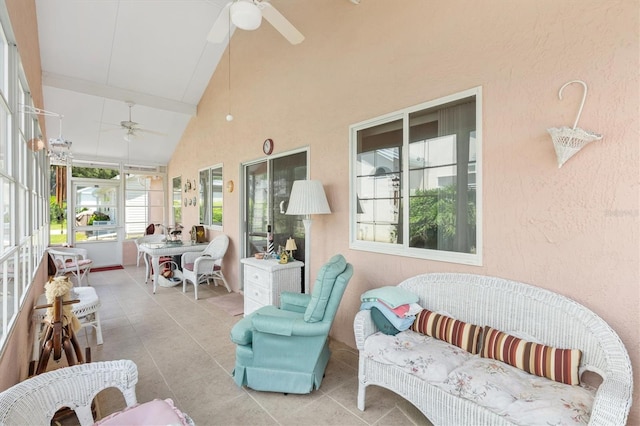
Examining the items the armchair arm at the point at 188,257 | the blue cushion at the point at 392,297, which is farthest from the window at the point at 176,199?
the blue cushion at the point at 392,297

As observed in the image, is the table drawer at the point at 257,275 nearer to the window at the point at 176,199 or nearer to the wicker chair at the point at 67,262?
the wicker chair at the point at 67,262

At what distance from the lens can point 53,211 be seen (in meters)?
6.62

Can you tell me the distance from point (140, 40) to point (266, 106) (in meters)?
2.24

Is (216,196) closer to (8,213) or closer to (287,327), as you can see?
(8,213)

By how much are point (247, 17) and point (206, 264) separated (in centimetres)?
374

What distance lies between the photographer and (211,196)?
576 cm

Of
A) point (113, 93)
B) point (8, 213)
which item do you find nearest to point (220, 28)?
point (8, 213)

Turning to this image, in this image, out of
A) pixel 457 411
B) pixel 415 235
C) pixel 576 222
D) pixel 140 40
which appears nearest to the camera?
pixel 457 411

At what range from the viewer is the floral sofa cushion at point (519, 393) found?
132 cm

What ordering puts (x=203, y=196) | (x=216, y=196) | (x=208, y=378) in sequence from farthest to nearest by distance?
(x=203, y=196)
(x=216, y=196)
(x=208, y=378)

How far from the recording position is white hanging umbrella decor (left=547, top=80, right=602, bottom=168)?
1.63 metres

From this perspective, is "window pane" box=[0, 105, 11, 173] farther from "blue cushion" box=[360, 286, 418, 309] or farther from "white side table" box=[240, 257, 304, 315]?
"blue cushion" box=[360, 286, 418, 309]

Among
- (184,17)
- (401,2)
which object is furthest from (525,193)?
(184,17)

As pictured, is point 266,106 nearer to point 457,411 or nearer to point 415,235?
point 415,235
